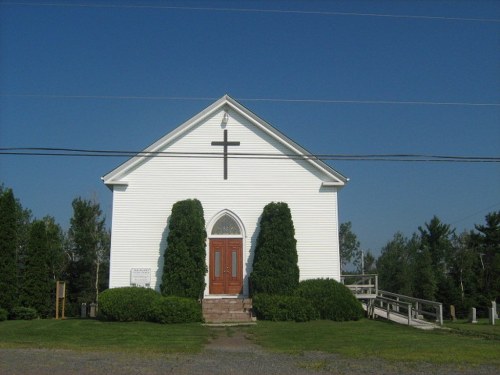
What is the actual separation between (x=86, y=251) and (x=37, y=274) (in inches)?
387

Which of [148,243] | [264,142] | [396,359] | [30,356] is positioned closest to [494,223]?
[264,142]

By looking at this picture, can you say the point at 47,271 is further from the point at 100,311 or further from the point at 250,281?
the point at 250,281

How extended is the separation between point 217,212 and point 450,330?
997 cm

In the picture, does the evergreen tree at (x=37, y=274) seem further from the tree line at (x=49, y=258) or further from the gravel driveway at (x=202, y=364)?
the gravel driveway at (x=202, y=364)

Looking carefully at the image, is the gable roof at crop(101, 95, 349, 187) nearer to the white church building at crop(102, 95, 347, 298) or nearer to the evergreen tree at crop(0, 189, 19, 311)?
the white church building at crop(102, 95, 347, 298)

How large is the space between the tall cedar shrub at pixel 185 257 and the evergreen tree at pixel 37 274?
596 centimetres

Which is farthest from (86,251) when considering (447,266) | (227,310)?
(447,266)

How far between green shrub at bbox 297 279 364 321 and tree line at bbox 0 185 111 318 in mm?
11199

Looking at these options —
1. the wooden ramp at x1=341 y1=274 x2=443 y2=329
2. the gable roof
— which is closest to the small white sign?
the gable roof

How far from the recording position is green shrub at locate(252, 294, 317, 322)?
20906 mm

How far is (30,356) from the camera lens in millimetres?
11719

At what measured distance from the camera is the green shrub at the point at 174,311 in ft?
66.1

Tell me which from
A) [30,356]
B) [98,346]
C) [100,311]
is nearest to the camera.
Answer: [30,356]

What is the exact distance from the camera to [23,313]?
22.9 m
